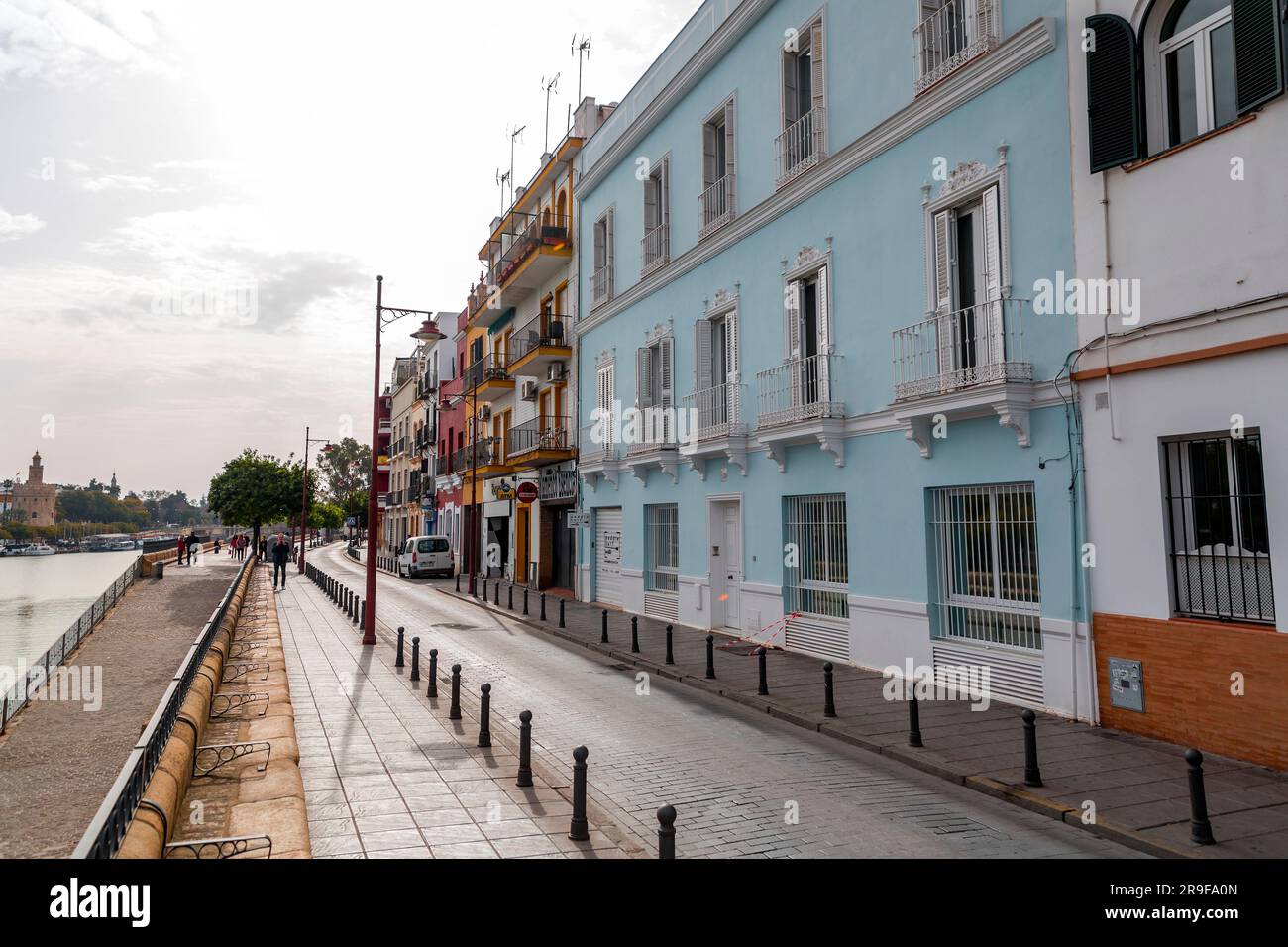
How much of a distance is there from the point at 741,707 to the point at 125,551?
122 m

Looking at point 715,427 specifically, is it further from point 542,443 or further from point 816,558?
point 542,443

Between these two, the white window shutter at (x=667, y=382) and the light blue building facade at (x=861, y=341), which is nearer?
the light blue building facade at (x=861, y=341)

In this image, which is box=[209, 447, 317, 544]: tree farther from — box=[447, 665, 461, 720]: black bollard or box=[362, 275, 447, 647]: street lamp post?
box=[447, 665, 461, 720]: black bollard

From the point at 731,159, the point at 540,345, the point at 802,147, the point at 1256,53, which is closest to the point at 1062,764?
the point at 1256,53

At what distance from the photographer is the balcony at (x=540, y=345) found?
27.1 metres

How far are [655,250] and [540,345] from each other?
281 inches

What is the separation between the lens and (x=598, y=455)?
23.2 metres

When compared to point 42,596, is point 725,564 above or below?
above

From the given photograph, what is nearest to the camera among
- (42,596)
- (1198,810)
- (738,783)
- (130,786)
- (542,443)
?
(130,786)

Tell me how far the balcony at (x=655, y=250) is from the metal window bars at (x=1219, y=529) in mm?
13704

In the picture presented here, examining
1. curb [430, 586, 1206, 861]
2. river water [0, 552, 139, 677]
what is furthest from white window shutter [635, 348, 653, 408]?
river water [0, 552, 139, 677]

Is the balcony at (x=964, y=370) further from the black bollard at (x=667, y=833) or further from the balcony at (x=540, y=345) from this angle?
the balcony at (x=540, y=345)

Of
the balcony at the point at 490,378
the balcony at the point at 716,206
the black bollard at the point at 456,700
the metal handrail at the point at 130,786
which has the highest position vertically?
the balcony at the point at 716,206

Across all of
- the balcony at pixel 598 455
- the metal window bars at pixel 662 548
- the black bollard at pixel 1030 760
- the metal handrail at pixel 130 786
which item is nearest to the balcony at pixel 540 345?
the balcony at pixel 598 455
